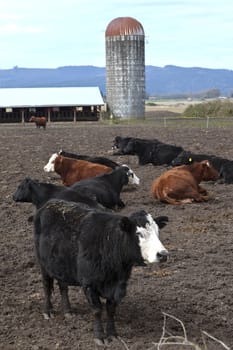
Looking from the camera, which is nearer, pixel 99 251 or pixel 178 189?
pixel 99 251

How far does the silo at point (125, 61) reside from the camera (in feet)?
222

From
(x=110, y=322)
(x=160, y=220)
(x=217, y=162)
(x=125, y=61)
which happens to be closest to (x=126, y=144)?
(x=217, y=162)

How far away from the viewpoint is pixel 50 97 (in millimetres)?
71250

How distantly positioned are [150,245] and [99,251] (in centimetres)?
51

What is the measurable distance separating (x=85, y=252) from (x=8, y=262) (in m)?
2.88

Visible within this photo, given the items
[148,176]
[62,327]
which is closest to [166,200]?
[148,176]

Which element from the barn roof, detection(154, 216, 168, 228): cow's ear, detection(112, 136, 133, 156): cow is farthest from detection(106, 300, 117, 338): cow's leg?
the barn roof

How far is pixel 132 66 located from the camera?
6806 cm

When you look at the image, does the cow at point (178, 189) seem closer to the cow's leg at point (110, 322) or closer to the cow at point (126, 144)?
the cow's leg at point (110, 322)

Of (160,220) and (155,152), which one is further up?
(160,220)

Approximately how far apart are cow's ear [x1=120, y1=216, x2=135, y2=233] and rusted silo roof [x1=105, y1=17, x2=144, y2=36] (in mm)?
64210

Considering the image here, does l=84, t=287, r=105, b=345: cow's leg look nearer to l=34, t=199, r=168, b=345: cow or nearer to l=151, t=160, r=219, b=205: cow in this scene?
l=34, t=199, r=168, b=345: cow

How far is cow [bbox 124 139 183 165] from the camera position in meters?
19.5

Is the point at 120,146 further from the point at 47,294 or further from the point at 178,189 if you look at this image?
the point at 47,294
